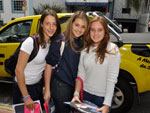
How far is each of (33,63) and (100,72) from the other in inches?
27.9

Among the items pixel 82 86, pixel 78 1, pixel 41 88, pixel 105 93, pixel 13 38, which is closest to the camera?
pixel 105 93

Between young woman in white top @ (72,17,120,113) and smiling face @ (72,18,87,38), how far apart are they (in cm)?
7

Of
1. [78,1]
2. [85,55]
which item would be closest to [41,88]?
[85,55]

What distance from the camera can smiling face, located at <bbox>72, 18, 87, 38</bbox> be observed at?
1729 mm

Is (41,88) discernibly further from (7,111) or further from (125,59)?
(125,59)

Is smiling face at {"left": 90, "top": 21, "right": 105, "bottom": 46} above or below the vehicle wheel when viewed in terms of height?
above

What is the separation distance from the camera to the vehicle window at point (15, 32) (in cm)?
370

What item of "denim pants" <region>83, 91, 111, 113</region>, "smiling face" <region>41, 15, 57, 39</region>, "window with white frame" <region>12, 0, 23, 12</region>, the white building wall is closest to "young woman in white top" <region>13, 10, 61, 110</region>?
"smiling face" <region>41, 15, 57, 39</region>

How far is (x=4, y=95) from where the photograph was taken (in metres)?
3.98

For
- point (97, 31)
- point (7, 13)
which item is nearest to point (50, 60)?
point (97, 31)

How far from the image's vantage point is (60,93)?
174 centimetres

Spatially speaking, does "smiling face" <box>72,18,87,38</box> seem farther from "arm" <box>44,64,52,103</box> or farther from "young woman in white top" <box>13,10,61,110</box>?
"arm" <box>44,64,52,103</box>

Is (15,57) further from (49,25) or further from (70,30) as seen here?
(70,30)

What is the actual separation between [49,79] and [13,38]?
2.43 meters
